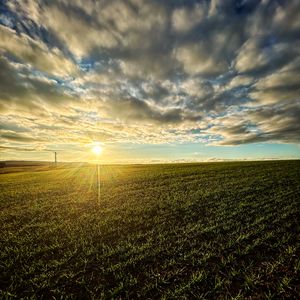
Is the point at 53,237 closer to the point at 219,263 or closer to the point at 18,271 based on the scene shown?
the point at 18,271

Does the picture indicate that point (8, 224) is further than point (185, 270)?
Yes

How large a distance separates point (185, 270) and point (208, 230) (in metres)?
3.46

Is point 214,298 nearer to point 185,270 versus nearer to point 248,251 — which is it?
point 185,270

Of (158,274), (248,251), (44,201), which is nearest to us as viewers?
(158,274)

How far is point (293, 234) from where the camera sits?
350 inches

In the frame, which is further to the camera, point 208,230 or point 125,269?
point 208,230

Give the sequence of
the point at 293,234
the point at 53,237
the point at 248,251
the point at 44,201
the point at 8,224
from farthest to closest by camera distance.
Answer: the point at 44,201
the point at 8,224
the point at 53,237
the point at 293,234
the point at 248,251

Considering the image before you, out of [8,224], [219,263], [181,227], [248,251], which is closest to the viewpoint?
[219,263]

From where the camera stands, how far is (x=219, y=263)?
686 cm

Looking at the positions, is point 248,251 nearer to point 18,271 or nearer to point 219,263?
point 219,263

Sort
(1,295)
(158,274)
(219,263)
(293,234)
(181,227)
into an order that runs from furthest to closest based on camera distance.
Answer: (181,227) < (293,234) < (219,263) < (158,274) < (1,295)

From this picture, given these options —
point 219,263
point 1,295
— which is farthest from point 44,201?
point 219,263

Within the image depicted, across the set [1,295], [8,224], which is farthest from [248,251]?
[8,224]

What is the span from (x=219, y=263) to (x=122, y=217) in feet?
22.4
